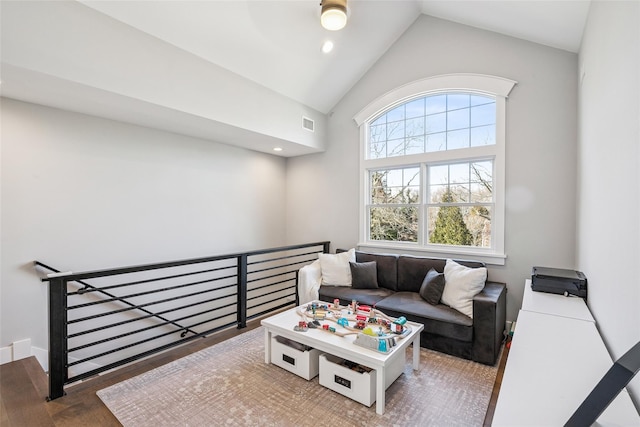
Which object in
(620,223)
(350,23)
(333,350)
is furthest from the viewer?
(350,23)

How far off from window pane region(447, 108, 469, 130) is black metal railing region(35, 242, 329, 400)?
2522 millimetres

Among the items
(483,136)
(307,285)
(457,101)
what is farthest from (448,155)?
(307,285)

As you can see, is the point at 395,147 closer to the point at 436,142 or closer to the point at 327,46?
the point at 436,142

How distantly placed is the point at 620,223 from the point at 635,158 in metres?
0.39

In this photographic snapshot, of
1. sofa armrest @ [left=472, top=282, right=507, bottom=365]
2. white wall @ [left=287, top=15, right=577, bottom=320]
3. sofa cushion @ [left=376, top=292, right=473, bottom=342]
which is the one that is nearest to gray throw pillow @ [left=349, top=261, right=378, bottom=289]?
sofa cushion @ [left=376, top=292, right=473, bottom=342]

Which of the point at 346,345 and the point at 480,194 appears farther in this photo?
the point at 480,194

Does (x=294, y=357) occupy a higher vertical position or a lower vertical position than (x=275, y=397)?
higher

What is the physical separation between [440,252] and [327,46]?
2.95m

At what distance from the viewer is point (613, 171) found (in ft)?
5.22

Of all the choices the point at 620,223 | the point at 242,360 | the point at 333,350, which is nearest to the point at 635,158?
the point at 620,223

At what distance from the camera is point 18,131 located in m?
2.82

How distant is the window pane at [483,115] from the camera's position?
3537 mm

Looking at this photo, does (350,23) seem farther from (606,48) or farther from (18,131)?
(18,131)

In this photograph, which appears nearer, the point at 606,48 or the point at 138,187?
the point at 606,48
